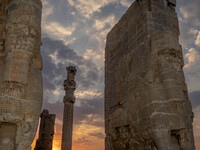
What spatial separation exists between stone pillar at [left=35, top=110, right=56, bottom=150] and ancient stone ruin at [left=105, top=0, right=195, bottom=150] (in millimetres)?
7711

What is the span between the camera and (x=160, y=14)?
4.59 metres

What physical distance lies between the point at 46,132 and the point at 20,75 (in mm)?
10238

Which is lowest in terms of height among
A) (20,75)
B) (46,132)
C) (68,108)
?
(46,132)

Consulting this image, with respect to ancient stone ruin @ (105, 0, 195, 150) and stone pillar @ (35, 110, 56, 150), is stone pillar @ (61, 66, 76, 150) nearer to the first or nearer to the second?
stone pillar @ (35, 110, 56, 150)

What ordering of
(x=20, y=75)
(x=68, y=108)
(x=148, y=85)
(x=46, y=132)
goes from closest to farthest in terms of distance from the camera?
1. (x=20, y=75)
2. (x=148, y=85)
3. (x=68, y=108)
4. (x=46, y=132)

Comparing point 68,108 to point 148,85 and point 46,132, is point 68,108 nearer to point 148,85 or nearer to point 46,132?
point 46,132

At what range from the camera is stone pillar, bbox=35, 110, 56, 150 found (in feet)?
40.2

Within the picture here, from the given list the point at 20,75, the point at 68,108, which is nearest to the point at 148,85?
the point at 20,75

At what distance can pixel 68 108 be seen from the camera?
11875 millimetres

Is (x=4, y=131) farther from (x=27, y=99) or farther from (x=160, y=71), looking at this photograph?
(x=160, y=71)

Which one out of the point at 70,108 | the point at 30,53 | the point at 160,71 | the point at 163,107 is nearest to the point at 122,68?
the point at 160,71

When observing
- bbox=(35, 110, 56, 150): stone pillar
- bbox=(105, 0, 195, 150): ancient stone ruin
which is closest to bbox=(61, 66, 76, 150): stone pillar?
bbox=(35, 110, 56, 150): stone pillar

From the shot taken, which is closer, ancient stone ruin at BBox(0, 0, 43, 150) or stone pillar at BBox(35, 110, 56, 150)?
ancient stone ruin at BBox(0, 0, 43, 150)

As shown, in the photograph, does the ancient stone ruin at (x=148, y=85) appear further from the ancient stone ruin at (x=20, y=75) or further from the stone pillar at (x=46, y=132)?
the stone pillar at (x=46, y=132)
